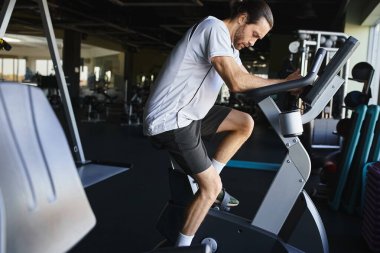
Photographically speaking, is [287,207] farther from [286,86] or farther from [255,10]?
[255,10]

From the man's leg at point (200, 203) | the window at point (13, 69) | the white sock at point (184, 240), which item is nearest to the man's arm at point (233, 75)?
the man's leg at point (200, 203)

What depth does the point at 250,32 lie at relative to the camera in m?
1.57

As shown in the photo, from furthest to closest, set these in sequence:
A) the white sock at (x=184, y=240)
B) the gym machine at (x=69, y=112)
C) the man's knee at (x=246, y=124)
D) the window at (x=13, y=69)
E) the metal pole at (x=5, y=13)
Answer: the window at (x=13, y=69), the gym machine at (x=69, y=112), the metal pole at (x=5, y=13), the man's knee at (x=246, y=124), the white sock at (x=184, y=240)

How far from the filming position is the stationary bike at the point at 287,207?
1537mm

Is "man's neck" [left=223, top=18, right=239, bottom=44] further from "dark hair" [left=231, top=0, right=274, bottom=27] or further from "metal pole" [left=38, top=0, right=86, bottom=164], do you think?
"metal pole" [left=38, top=0, right=86, bottom=164]

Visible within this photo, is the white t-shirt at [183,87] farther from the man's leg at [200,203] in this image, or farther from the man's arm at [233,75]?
the man's leg at [200,203]

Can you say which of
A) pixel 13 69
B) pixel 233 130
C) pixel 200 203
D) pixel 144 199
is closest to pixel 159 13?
pixel 144 199

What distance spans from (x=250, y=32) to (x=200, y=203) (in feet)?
2.44

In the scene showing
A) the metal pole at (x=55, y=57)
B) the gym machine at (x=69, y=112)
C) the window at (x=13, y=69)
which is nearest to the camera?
the gym machine at (x=69, y=112)

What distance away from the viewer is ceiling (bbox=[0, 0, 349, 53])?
6.72 m

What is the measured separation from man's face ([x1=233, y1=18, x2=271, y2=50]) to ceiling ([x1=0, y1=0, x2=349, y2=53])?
4.54 meters

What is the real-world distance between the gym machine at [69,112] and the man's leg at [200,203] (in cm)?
183

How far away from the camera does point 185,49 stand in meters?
1.53

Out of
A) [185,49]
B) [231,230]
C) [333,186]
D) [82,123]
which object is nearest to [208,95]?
[185,49]
